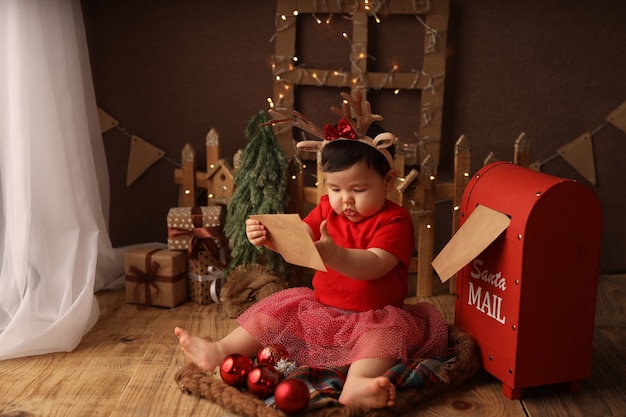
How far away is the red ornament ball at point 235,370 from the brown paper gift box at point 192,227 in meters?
0.80

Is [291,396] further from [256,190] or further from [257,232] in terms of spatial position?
[256,190]

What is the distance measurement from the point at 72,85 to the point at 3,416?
1188 millimetres

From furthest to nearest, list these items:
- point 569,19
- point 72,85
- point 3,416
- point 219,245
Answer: point 569,19
point 219,245
point 72,85
point 3,416

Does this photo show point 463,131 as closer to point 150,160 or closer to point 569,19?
point 569,19

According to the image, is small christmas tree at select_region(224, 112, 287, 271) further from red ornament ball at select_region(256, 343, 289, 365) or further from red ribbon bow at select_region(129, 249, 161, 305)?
red ornament ball at select_region(256, 343, 289, 365)

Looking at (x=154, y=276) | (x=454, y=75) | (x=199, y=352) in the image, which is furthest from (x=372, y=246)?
(x=454, y=75)

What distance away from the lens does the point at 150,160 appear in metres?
3.20

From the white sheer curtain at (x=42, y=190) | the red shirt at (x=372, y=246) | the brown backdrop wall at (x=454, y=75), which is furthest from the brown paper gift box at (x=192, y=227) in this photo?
the red shirt at (x=372, y=246)

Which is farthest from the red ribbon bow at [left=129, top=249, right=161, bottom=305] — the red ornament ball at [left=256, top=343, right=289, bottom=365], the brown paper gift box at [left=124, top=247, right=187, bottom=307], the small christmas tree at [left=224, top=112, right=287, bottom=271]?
the red ornament ball at [left=256, top=343, right=289, bottom=365]

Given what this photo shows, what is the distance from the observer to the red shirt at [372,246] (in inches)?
85.3

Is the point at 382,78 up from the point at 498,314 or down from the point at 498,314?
up

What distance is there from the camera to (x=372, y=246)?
2.15 meters

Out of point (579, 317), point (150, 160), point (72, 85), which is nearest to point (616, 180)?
point (579, 317)

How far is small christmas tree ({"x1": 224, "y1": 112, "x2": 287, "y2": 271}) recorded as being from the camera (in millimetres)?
A: 2744
